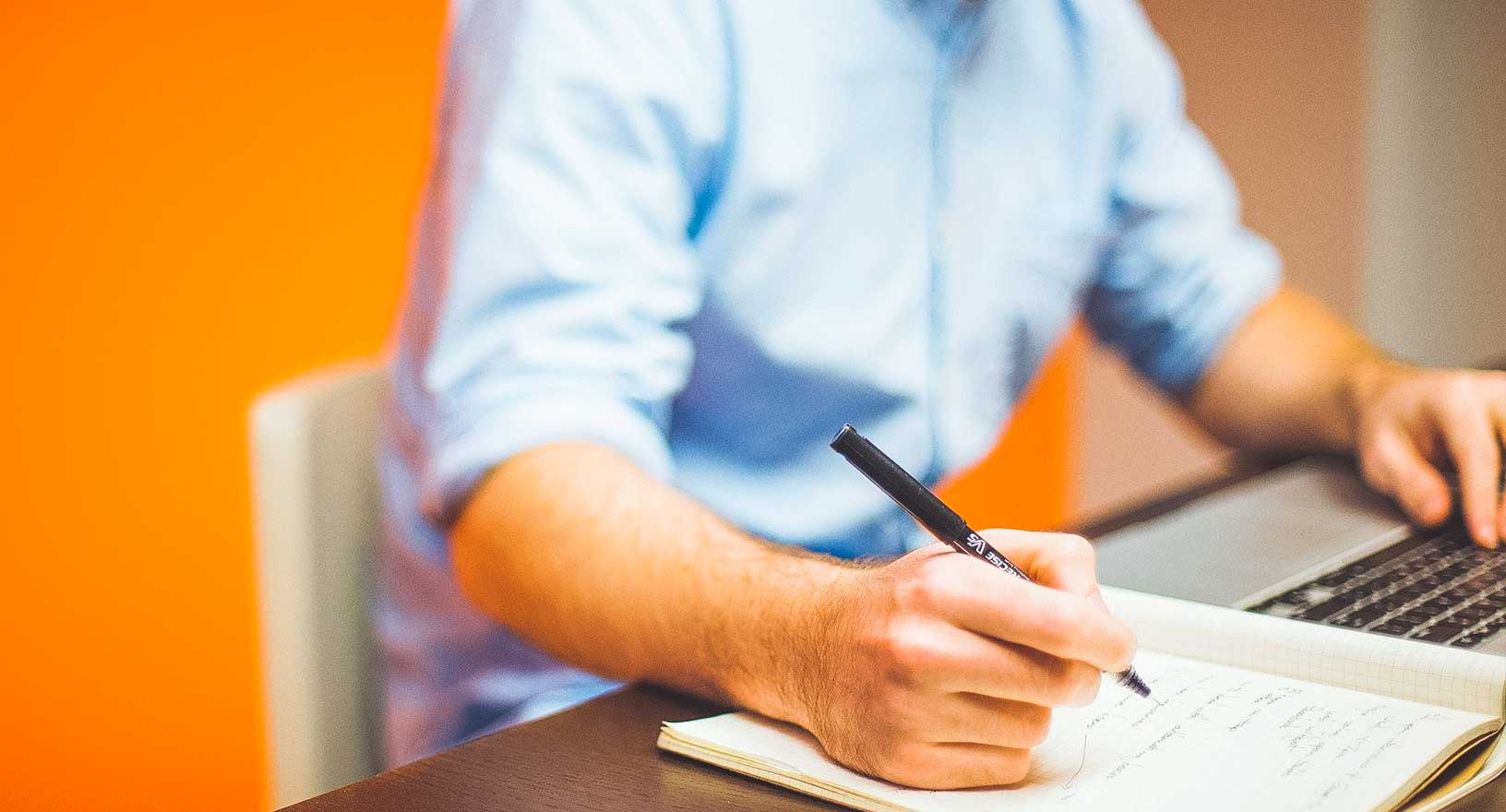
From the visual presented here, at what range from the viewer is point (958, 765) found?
459 mm

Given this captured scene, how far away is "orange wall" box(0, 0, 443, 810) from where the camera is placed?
4.06 ft

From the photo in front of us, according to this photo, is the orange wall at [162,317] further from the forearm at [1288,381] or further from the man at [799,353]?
the forearm at [1288,381]

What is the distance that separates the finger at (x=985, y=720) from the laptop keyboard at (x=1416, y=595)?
0.22 m

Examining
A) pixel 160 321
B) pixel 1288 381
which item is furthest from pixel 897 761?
pixel 160 321

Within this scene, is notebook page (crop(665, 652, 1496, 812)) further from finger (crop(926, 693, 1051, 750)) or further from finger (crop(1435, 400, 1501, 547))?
finger (crop(1435, 400, 1501, 547))

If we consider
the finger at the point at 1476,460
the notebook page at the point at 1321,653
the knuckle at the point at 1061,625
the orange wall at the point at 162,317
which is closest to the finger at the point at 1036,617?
the knuckle at the point at 1061,625

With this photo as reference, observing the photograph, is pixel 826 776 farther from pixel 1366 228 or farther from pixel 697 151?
pixel 1366 228

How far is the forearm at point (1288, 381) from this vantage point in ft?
3.28

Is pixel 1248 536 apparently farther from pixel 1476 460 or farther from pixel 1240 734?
pixel 1240 734

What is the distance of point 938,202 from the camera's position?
3.17ft

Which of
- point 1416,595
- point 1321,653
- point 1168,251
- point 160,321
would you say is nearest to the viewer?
point 1321,653

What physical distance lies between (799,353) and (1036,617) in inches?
18.8

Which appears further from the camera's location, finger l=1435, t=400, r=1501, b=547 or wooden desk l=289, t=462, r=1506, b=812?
finger l=1435, t=400, r=1501, b=547

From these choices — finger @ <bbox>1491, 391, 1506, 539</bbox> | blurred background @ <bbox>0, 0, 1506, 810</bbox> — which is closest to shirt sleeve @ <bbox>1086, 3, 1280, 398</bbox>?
blurred background @ <bbox>0, 0, 1506, 810</bbox>
